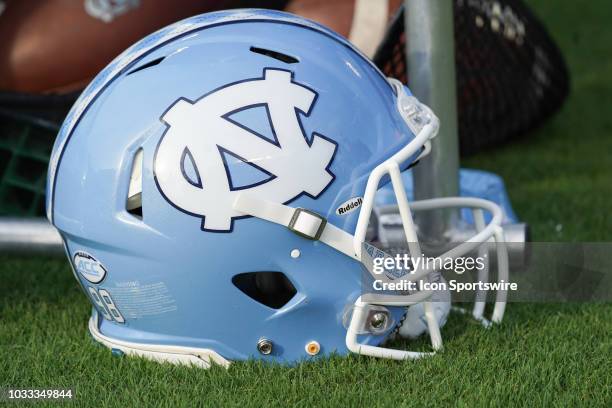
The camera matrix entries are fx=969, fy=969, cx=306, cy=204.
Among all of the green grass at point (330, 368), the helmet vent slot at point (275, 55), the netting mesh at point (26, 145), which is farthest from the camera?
the netting mesh at point (26, 145)

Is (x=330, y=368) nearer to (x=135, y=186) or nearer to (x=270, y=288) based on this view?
(x=270, y=288)

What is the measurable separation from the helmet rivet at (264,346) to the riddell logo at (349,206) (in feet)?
1.09

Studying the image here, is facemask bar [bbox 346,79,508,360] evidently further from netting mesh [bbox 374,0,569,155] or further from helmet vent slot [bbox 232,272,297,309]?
netting mesh [bbox 374,0,569,155]

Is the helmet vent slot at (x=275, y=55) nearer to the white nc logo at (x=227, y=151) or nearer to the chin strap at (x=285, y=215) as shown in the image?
the white nc logo at (x=227, y=151)

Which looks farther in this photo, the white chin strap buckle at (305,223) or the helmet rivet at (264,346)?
the helmet rivet at (264,346)

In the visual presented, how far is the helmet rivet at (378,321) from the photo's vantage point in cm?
216

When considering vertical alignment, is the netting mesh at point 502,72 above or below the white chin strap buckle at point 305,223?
below

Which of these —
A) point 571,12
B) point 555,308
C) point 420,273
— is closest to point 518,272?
point 555,308

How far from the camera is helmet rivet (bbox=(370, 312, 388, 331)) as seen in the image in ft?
7.09

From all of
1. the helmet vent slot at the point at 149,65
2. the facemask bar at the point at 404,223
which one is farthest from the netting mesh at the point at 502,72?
the helmet vent slot at the point at 149,65

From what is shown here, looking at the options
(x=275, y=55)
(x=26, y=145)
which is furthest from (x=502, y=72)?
(x=275, y=55)

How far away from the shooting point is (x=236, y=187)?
6.61ft

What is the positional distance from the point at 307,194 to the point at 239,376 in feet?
1.39

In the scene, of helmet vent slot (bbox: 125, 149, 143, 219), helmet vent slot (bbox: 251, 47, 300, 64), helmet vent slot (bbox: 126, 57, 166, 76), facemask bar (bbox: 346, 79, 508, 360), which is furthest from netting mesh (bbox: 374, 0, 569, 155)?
helmet vent slot (bbox: 125, 149, 143, 219)
